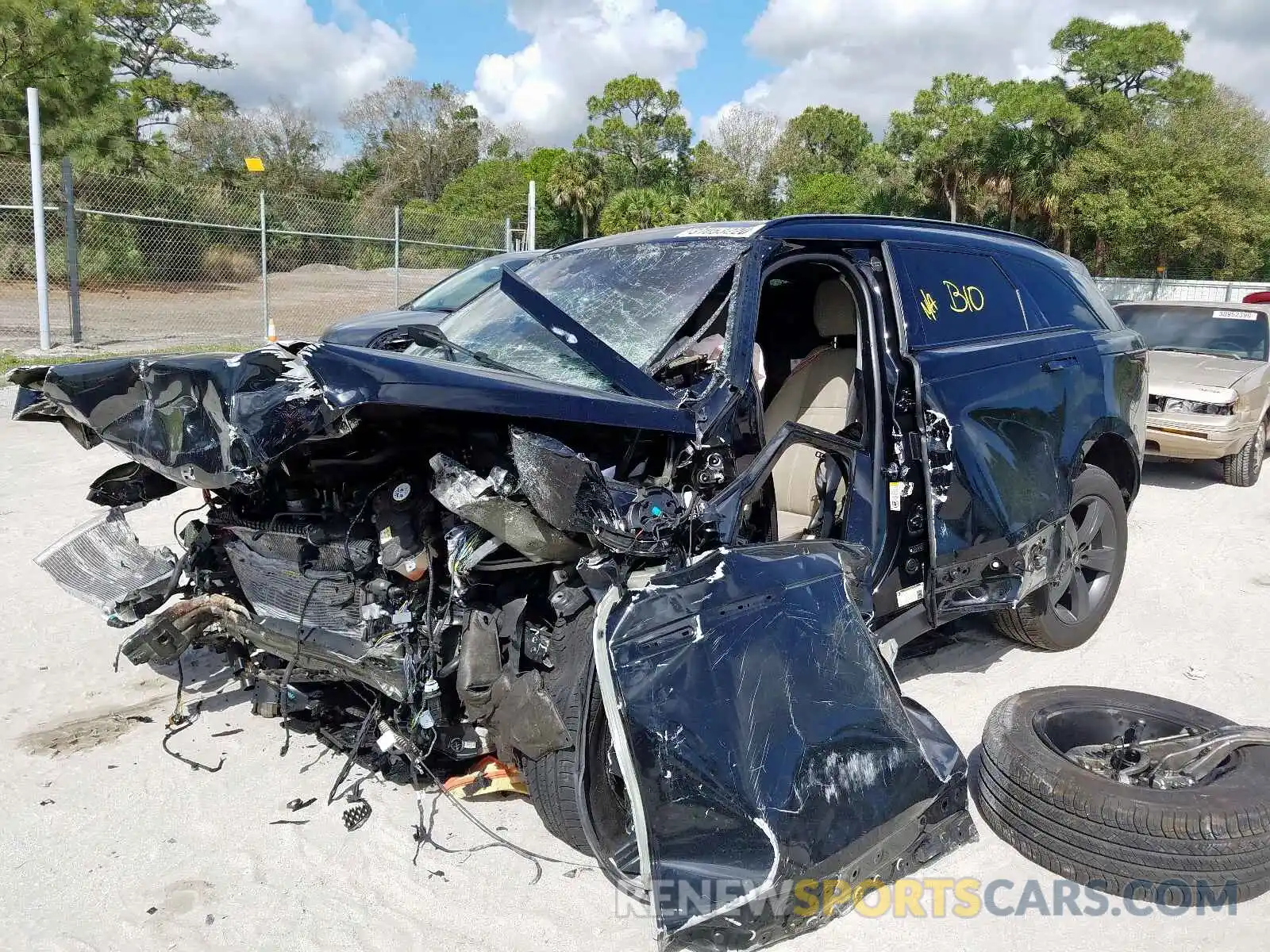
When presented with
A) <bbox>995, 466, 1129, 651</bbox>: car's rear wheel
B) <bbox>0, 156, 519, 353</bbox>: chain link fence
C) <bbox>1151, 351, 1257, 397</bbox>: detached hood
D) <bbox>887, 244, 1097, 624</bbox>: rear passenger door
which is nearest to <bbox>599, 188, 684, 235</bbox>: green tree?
<bbox>0, 156, 519, 353</bbox>: chain link fence

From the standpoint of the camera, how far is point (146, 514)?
6148 millimetres

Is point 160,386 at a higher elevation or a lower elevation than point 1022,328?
lower

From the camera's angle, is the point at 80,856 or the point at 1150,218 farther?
the point at 1150,218

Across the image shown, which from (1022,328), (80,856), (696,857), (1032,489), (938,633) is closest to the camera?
(696,857)

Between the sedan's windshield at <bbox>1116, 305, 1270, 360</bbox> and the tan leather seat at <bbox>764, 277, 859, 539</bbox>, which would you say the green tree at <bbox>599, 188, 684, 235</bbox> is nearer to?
the sedan's windshield at <bbox>1116, 305, 1270, 360</bbox>

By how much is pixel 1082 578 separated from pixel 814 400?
174cm

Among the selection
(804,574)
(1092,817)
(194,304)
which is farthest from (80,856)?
(194,304)

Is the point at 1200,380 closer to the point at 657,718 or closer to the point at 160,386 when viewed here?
the point at 657,718

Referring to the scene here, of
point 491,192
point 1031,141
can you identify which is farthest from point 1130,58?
point 491,192

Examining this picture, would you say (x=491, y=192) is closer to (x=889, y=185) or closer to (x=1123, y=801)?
(x=889, y=185)

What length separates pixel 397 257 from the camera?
14.8m

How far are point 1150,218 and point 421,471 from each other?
3325cm

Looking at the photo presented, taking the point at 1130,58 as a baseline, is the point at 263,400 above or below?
below

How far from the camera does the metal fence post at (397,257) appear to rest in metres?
14.6
